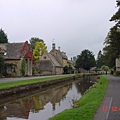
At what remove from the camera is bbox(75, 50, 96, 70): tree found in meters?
102

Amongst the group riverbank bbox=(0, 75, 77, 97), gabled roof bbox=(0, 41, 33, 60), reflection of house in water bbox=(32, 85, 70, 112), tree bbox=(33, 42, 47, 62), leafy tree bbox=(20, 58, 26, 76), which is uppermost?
tree bbox=(33, 42, 47, 62)

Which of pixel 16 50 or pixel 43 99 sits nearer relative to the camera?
pixel 43 99

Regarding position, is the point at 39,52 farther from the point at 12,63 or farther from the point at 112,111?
the point at 112,111

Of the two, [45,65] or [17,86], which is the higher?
[45,65]

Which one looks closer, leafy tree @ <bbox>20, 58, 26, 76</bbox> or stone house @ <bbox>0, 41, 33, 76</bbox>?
stone house @ <bbox>0, 41, 33, 76</bbox>

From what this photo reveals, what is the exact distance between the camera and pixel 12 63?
160 feet


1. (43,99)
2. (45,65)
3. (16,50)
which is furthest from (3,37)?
(43,99)

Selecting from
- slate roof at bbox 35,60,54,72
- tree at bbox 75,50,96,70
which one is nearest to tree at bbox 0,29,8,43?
slate roof at bbox 35,60,54,72

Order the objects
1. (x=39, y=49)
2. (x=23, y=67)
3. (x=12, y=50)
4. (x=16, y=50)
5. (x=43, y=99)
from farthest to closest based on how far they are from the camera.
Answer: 1. (x=39, y=49)
2. (x=12, y=50)
3. (x=16, y=50)
4. (x=23, y=67)
5. (x=43, y=99)

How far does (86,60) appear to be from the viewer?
103 m

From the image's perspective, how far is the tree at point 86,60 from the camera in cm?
10238

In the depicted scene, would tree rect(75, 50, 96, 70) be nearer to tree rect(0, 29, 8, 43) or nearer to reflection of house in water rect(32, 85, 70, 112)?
tree rect(0, 29, 8, 43)

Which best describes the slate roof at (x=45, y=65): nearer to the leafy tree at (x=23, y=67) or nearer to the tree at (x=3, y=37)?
the tree at (x=3, y=37)

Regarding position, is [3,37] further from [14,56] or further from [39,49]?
[39,49]
